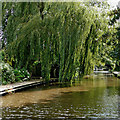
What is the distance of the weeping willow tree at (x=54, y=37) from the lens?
38.5ft

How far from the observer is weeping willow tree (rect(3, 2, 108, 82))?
1173 centimetres

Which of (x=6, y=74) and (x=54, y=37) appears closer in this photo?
(x=54, y=37)

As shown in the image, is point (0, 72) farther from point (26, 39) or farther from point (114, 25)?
point (114, 25)

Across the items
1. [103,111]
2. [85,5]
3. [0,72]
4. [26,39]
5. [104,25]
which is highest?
[85,5]

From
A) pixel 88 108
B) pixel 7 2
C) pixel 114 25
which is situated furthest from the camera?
pixel 114 25

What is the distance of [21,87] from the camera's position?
12734mm

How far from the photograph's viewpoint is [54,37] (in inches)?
470

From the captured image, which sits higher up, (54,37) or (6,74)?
(54,37)

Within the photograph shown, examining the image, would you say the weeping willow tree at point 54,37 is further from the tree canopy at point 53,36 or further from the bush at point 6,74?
the bush at point 6,74

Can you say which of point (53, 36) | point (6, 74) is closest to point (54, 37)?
point (53, 36)

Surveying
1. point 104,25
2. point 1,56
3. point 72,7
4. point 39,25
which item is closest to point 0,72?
point 1,56

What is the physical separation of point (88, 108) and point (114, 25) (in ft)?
45.0

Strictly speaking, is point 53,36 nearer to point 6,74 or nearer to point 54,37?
point 54,37

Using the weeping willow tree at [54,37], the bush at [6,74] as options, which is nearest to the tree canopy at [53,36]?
the weeping willow tree at [54,37]
